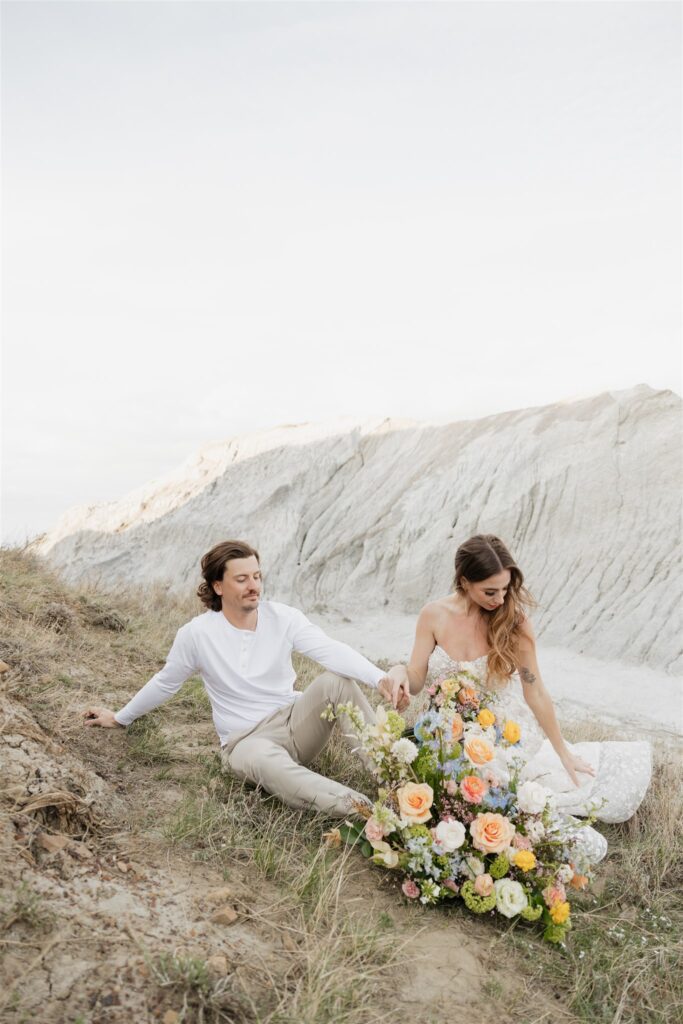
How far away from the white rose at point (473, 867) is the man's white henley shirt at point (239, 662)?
1.14 meters

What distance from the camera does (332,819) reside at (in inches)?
155

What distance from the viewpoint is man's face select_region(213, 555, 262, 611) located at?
4.36 meters

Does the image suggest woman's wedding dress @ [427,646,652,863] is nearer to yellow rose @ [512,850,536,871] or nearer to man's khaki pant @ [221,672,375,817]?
man's khaki pant @ [221,672,375,817]

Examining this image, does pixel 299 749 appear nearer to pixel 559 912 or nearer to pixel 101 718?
pixel 101 718

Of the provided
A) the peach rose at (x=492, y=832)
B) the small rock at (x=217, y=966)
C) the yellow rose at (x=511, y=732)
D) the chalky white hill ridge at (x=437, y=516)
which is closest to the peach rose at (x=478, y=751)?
the yellow rose at (x=511, y=732)

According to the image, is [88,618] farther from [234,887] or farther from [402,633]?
[402,633]

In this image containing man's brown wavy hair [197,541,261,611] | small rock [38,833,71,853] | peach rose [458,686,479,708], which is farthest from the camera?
man's brown wavy hair [197,541,261,611]

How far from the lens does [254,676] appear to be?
4.49 metres

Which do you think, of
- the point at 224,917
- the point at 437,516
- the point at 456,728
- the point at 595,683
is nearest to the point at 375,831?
the point at 456,728

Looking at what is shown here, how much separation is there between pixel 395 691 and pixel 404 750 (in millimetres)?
655

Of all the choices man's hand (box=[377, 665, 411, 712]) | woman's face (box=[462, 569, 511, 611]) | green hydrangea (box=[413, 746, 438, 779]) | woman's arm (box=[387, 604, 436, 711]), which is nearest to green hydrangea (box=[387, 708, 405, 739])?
green hydrangea (box=[413, 746, 438, 779])

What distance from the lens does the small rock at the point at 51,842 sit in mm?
3074

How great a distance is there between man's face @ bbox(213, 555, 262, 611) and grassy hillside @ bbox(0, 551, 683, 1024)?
98 centimetres

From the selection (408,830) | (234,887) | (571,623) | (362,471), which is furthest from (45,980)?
(362,471)
